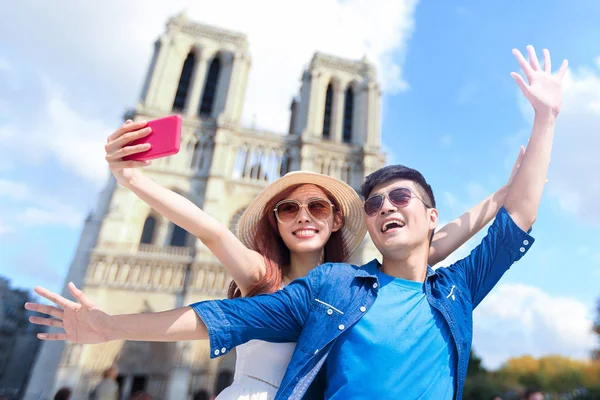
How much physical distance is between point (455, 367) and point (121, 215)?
1581 cm

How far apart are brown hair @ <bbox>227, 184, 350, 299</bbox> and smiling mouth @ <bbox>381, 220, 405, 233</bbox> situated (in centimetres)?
49

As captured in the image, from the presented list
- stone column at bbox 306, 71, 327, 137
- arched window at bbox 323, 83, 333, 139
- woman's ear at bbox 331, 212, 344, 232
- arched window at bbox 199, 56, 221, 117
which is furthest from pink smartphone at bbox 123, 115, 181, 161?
arched window at bbox 323, 83, 333, 139

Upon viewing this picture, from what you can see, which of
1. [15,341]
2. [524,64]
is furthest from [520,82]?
[15,341]

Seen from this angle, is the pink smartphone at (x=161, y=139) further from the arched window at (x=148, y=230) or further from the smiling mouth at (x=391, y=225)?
the arched window at (x=148, y=230)

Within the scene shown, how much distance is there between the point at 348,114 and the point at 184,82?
874cm

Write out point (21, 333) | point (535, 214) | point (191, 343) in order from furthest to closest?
1. point (21, 333)
2. point (191, 343)
3. point (535, 214)

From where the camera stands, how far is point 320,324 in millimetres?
1263

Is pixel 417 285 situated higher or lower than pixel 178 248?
lower

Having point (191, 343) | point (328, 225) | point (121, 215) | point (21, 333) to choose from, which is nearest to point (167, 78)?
point (121, 215)

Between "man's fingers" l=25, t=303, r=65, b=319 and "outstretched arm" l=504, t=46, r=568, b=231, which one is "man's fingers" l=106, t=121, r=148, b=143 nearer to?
"man's fingers" l=25, t=303, r=65, b=319

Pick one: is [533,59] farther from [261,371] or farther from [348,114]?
[348,114]

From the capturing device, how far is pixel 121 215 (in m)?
15.2

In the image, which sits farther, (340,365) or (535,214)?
(535,214)

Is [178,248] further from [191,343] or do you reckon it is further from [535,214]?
[535,214]
